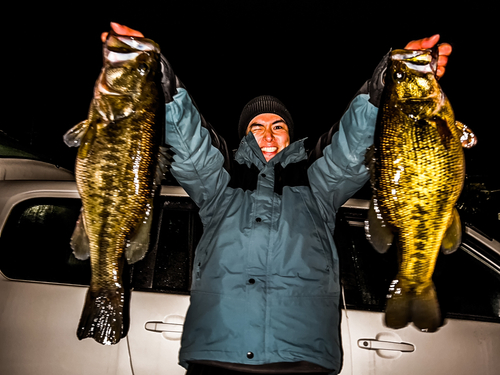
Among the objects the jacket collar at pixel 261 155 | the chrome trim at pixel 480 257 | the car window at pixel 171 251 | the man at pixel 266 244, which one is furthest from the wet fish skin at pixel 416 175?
the car window at pixel 171 251

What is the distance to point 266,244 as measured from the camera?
191 centimetres

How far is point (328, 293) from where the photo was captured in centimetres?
187

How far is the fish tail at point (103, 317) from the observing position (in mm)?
1793

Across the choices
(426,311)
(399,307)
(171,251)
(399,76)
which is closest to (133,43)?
(399,76)

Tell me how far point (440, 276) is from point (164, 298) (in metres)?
2.32

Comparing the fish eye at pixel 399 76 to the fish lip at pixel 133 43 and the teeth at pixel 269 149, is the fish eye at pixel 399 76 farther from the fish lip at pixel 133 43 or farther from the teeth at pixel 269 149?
the fish lip at pixel 133 43

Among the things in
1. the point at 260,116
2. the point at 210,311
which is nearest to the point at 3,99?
the point at 260,116

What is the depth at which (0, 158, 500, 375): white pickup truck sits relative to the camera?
242cm

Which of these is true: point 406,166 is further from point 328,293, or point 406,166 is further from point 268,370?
point 268,370

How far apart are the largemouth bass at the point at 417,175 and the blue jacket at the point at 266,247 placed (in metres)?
0.20

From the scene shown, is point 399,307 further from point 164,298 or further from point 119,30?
point 119,30

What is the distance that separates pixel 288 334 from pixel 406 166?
1128 mm

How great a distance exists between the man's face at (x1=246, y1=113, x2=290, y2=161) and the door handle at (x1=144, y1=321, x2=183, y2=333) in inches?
59.9

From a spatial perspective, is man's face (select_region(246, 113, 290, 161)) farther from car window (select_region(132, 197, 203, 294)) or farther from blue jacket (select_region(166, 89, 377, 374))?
car window (select_region(132, 197, 203, 294))
